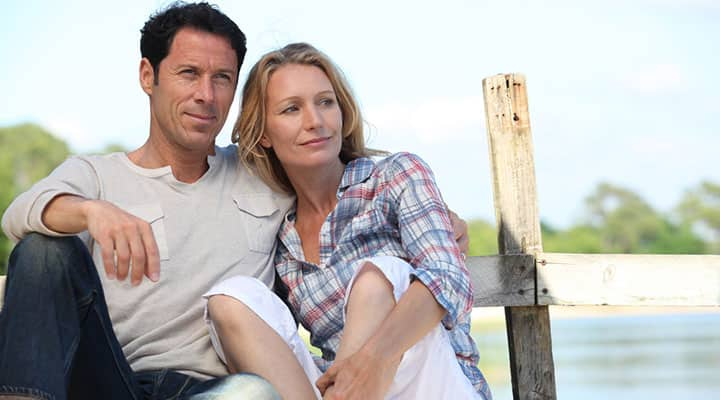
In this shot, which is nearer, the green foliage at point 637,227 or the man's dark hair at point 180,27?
the man's dark hair at point 180,27

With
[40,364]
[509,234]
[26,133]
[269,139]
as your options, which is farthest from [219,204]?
[26,133]

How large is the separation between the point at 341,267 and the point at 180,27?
2.59 ft

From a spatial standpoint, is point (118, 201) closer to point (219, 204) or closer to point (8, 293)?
point (219, 204)

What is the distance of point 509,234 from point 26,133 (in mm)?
28556

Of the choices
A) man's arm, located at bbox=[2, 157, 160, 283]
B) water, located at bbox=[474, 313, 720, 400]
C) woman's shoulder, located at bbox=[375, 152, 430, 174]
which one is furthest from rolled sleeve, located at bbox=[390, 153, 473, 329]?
water, located at bbox=[474, 313, 720, 400]

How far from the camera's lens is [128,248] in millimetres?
1995

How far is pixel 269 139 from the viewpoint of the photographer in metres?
2.75

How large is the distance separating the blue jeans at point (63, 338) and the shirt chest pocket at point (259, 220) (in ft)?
1.61

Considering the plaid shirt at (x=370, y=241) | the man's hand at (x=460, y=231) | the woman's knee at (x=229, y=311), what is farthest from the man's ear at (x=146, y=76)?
the man's hand at (x=460, y=231)

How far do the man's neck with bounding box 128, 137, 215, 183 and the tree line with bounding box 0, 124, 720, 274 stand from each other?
26480mm

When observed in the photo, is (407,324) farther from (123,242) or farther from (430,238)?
(123,242)

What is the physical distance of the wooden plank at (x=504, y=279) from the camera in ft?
9.93

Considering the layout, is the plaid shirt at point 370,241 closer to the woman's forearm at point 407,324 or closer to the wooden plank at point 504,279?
the woman's forearm at point 407,324

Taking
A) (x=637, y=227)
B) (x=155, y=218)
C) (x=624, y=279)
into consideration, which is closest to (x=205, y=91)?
(x=155, y=218)
